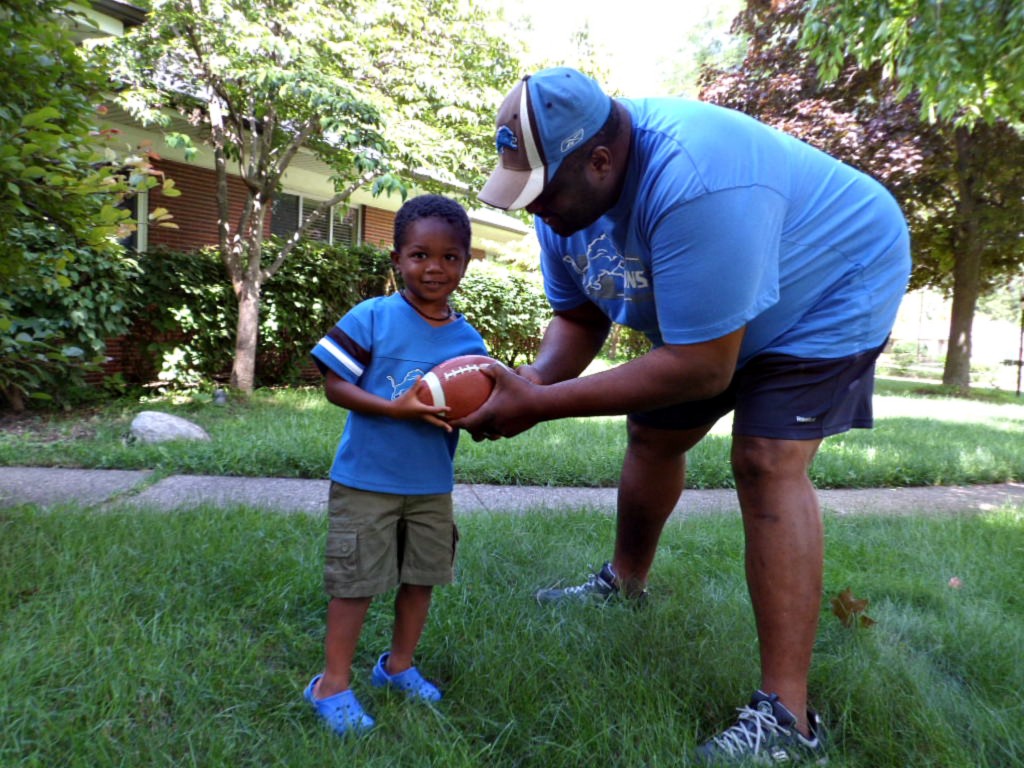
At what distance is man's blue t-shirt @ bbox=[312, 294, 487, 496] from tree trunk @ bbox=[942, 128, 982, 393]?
637 inches

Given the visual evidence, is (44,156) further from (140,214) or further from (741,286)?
(140,214)

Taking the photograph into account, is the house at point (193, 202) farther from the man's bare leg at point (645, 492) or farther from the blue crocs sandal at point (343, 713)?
the blue crocs sandal at point (343, 713)

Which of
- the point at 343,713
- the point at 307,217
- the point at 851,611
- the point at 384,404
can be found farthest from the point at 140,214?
the point at 851,611

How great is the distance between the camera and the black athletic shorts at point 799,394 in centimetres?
201

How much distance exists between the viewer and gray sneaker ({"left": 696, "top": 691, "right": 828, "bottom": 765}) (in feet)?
5.90

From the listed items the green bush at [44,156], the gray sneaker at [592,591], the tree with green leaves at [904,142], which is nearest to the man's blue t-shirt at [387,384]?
the gray sneaker at [592,591]

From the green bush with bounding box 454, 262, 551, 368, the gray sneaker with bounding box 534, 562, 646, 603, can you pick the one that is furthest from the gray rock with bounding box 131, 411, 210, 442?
the green bush with bounding box 454, 262, 551, 368

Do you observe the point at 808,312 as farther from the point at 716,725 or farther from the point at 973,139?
the point at 973,139

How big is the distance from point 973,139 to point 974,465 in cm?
1155

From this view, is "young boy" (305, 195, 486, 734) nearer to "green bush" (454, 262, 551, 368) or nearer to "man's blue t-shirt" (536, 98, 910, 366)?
"man's blue t-shirt" (536, 98, 910, 366)

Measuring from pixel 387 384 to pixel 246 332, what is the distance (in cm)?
618

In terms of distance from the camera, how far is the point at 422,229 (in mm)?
2074

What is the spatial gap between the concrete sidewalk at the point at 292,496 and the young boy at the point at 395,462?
1.84 metres

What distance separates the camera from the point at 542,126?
5.84ft
